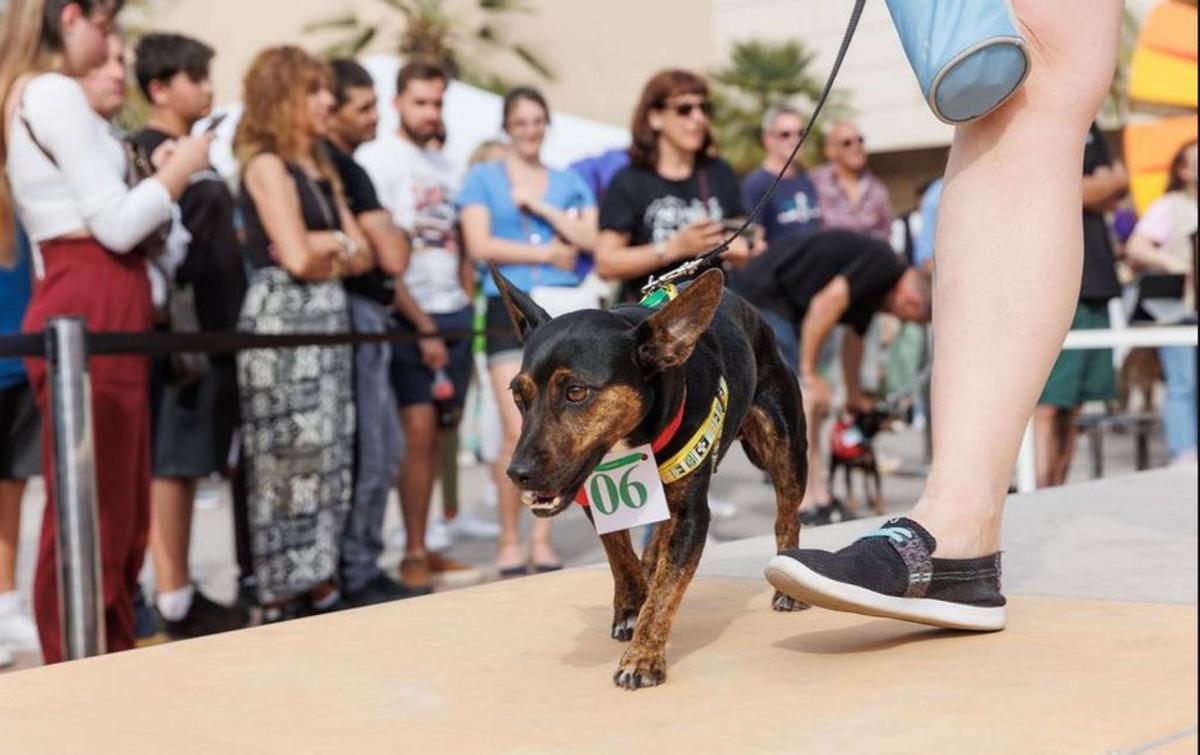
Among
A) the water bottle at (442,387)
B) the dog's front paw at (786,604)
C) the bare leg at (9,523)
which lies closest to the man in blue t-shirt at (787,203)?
the water bottle at (442,387)

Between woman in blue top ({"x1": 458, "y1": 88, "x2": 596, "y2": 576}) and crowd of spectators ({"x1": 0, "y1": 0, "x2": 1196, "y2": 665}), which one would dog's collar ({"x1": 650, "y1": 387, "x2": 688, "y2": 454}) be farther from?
woman in blue top ({"x1": 458, "y1": 88, "x2": 596, "y2": 576})

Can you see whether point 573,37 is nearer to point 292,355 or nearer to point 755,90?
point 755,90

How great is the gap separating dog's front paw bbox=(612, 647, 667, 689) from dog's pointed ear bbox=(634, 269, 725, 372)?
40 cm

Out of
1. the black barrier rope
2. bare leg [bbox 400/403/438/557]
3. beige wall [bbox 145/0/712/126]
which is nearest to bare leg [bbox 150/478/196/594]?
the black barrier rope

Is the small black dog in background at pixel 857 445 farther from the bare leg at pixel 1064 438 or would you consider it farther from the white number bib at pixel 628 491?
the white number bib at pixel 628 491

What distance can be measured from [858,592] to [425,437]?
15.1ft

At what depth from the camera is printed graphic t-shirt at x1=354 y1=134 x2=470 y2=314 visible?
6723 millimetres

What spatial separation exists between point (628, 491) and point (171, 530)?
11.7 ft

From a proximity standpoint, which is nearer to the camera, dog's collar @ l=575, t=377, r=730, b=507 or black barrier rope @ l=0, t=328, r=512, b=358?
dog's collar @ l=575, t=377, r=730, b=507

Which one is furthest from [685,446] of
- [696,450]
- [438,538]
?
[438,538]

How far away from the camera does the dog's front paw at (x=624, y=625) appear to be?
97.3 inches

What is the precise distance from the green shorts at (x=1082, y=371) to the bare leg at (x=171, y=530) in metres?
3.80

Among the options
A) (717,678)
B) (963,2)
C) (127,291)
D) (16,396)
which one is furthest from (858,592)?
(16,396)

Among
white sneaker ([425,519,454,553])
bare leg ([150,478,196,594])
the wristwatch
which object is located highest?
the wristwatch
